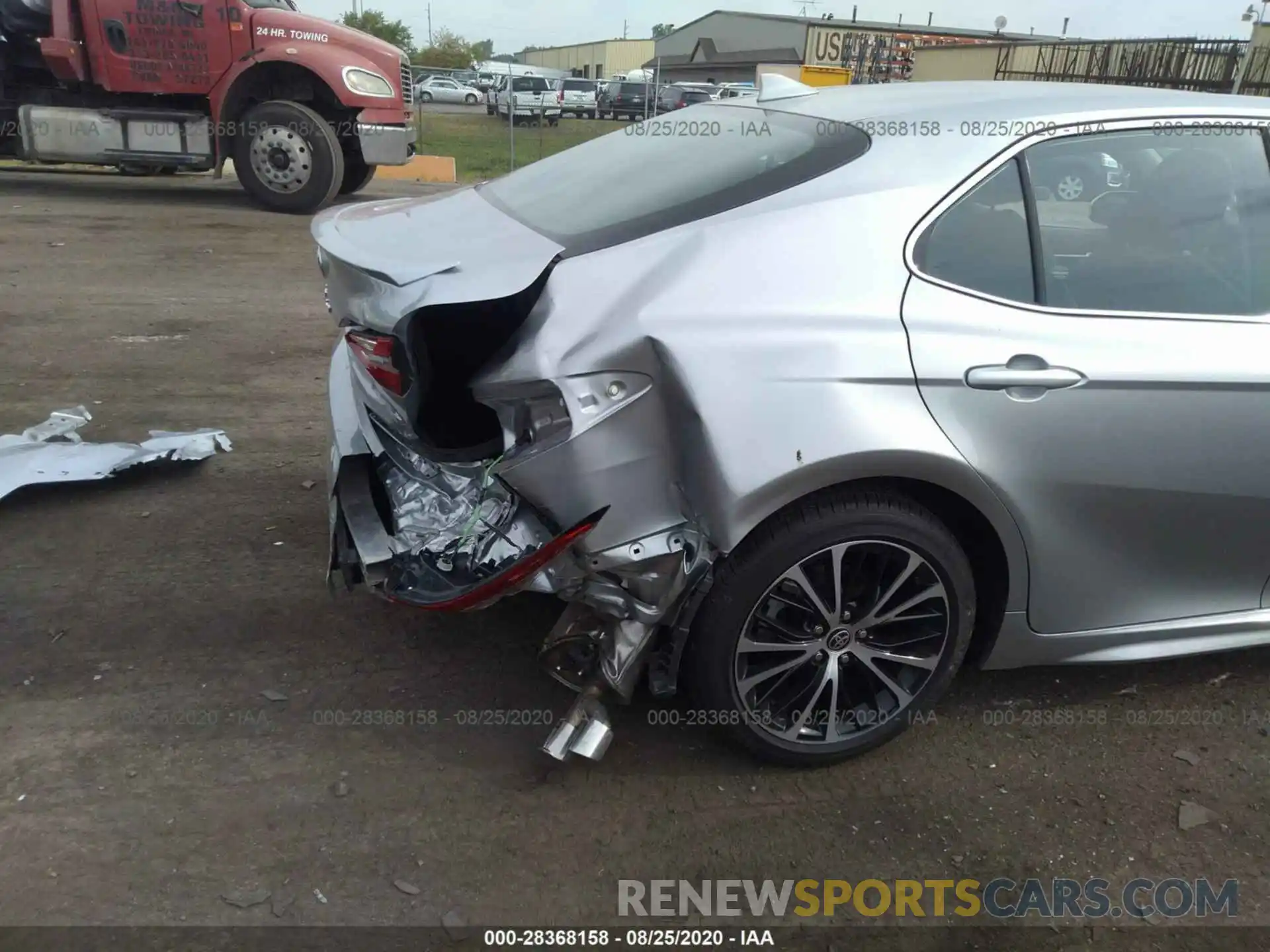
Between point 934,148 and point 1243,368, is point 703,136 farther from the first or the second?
point 1243,368

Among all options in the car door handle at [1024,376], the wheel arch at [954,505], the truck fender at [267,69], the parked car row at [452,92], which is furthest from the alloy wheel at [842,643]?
the parked car row at [452,92]

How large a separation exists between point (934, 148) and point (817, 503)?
37.9 inches

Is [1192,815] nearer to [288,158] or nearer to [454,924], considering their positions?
[454,924]

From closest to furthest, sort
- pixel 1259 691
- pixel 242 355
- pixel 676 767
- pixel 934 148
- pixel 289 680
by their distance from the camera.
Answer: pixel 934 148 < pixel 676 767 < pixel 289 680 < pixel 1259 691 < pixel 242 355

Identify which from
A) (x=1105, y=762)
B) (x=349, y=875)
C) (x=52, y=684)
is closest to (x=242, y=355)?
(x=52, y=684)

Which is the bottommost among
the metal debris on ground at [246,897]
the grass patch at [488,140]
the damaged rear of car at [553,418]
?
the metal debris on ground at [246,897]

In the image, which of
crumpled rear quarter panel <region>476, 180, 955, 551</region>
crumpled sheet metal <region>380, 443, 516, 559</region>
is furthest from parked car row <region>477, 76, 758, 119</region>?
crumpled rear quarter panel <region>476, 180, 955, 551</region>

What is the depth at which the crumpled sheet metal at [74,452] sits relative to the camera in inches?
150

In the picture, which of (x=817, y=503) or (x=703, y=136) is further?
(x=703, y=136)

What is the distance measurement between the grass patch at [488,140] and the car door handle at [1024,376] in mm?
11991

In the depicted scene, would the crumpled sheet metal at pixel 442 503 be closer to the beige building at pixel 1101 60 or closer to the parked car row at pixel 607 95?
the beige building at pixel 1101 60

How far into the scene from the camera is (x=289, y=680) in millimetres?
2865

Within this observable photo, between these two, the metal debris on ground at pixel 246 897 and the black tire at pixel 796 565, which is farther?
the black tire at pixel 796 565

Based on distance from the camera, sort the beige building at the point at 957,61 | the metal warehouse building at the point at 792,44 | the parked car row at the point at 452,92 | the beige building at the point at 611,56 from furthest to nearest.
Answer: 1. the beige building at the point at 611,56
2. the parked car row at the point at 452,92
3. the metal warehouse building at the point at 792,44
4. the beige building at the point at 957,61
